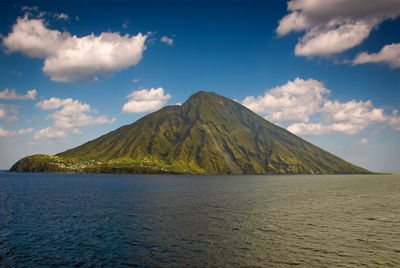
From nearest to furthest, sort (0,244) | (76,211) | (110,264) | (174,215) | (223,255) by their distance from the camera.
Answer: (110,264) → (223,255) → (0,244) → (174,215) → (76,211)

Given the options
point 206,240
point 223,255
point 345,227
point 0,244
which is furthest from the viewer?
point 345,227

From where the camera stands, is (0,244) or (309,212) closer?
(0,244)

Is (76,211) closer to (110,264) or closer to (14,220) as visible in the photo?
(14,220)

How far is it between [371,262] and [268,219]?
27822 millimetres

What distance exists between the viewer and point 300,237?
4438 cm

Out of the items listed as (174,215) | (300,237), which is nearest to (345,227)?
(300,237)

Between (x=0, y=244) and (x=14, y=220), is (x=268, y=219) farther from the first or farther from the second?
(x=14, y=220)

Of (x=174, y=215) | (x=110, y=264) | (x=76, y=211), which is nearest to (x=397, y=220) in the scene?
(x=174, y=215)

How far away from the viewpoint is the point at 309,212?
70.1m

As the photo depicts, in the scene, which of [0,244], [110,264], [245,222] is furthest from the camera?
[245,222]

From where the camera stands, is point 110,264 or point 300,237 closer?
point 110,264

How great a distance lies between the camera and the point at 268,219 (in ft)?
197

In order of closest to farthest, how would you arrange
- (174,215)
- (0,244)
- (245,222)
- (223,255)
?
(223,255)
(0,244)
(245,222)
(174,215)

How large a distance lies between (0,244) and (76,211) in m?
29.4
